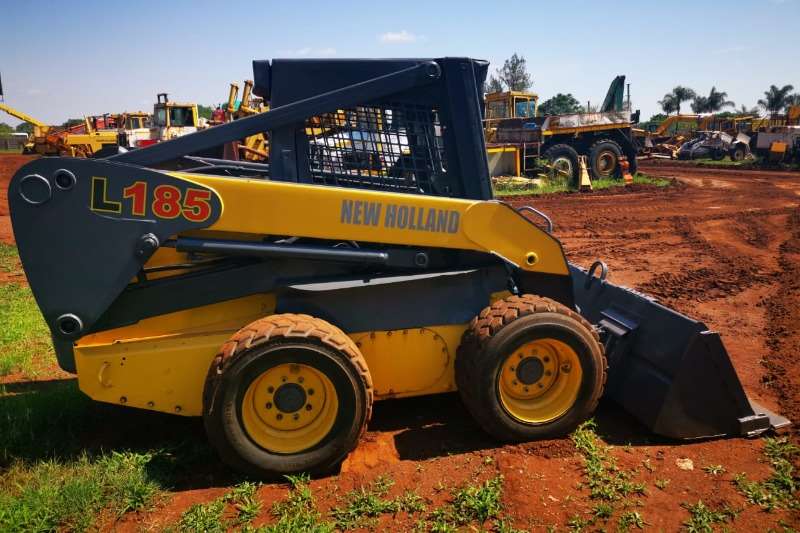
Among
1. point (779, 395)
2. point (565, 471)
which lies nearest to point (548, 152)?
point (779, 395)

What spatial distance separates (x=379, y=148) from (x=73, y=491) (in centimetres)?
261

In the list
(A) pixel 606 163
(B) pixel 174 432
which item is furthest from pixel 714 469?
(A) pixel 606 163

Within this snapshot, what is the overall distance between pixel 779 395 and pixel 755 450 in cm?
101

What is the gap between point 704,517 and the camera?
2926mm

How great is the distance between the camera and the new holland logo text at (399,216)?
3373 mm

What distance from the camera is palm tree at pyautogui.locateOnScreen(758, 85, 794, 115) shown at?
48375mm

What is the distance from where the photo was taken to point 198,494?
10.2 feet

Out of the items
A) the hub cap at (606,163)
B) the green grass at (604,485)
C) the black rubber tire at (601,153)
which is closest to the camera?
the green grass at (604,485)

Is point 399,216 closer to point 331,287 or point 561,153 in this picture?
point 331,287

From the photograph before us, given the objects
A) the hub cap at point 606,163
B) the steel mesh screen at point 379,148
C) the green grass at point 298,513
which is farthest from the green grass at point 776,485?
the hub cap at point 606,163

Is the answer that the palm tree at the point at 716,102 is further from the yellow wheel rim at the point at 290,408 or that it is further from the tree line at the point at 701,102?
the yellow wheel rim at the point at 290,408

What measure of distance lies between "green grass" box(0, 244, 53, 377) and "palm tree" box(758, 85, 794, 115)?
56.4 meters

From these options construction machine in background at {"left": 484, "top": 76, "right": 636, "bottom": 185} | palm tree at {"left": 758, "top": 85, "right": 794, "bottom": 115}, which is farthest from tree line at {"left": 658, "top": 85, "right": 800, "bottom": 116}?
construction machine in background at {"left": 484, "top": 76, "right": 636, "bottom": 185}

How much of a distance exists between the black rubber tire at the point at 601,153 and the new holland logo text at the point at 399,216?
17.5 m
